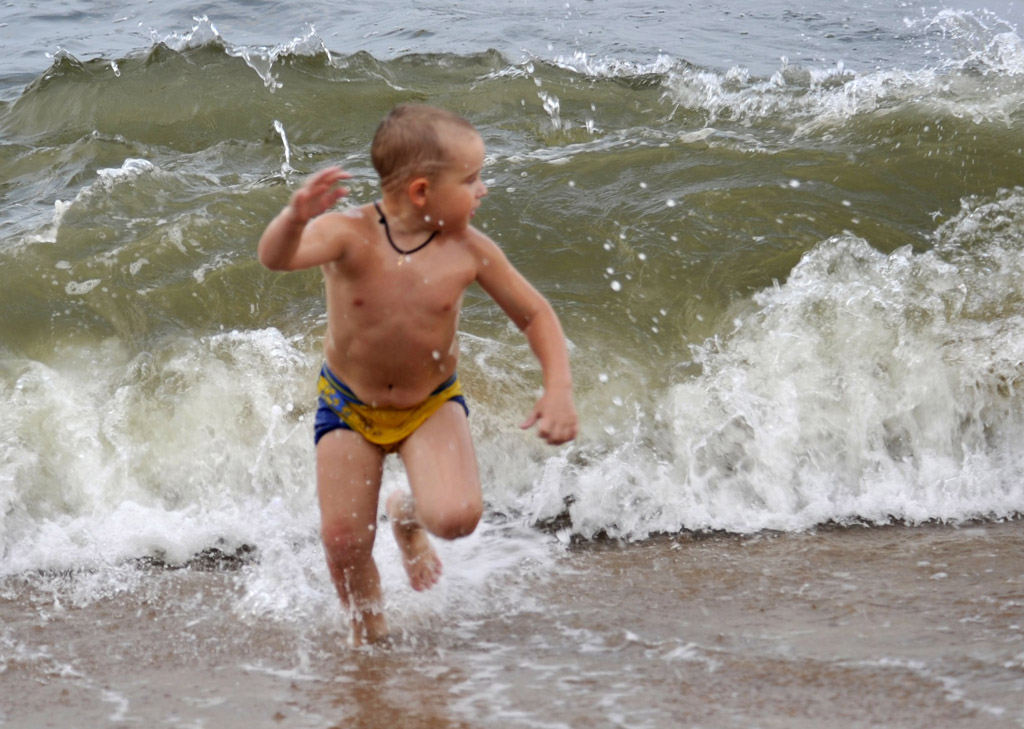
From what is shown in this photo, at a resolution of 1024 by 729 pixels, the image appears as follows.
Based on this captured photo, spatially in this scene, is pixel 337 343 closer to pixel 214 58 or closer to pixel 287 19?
pixel 214 58

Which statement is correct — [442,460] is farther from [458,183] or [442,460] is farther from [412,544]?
[458,183]

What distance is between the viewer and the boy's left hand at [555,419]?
3.38m

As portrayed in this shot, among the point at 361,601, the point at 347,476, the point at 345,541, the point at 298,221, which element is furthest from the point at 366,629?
the point at 298,221

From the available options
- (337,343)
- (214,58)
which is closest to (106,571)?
(337,343)

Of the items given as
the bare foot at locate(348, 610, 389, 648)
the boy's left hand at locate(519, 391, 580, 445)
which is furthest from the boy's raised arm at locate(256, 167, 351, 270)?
the bare foot at locate(348, 610, 389, 648)

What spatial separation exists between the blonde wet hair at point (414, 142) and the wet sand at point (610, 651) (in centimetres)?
140

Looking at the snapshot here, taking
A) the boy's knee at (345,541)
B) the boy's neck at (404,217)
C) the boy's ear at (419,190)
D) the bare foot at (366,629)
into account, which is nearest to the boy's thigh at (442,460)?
the boy's knee at (345,541)

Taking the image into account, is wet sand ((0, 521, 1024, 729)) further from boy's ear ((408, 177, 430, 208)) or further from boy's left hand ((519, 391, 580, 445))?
boy's ear ((408, 177, 430, 208))

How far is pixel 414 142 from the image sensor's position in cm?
332

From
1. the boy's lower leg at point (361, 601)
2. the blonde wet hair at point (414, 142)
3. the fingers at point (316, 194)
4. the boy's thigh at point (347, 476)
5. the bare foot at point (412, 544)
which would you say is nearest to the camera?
the fingers at point (316, 194)

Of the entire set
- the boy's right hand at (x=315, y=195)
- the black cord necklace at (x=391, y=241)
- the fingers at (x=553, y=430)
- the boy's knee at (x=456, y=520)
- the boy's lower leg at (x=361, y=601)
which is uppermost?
the boy's right hand at (x=315, y=195)

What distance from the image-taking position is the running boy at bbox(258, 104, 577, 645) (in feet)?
11.0

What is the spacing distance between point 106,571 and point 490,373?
1.86 metres

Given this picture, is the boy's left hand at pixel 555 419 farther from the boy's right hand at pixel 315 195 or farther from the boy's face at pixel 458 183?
the boy's right hand at pixel 315 195
